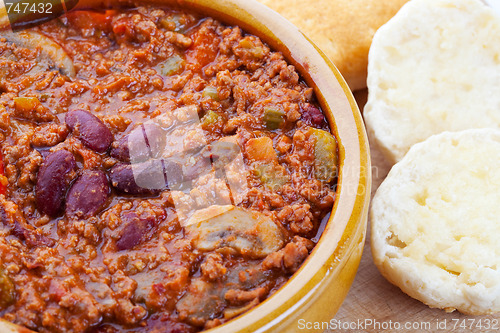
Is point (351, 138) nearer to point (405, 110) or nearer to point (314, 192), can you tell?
point (314, 192)

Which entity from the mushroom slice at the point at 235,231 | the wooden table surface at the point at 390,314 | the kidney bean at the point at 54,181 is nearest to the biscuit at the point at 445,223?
the wooden table surface at the point at 390,314

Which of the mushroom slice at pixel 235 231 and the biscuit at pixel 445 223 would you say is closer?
the mushroom slice at pixel 235 231

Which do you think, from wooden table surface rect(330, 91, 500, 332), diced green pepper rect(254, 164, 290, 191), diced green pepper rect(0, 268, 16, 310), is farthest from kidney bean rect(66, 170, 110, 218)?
wooden table surface rect(330, 91, 500, 332)

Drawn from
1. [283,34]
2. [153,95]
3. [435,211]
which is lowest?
[435,211]

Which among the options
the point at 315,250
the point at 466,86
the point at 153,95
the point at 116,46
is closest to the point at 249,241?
the point at 315,250

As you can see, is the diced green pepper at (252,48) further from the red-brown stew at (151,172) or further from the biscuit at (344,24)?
the biscuit at (344,24)

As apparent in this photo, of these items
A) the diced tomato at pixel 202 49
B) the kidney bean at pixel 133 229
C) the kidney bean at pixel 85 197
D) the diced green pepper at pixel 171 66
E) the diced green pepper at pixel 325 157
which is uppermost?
the diced tomato at pixel 202 49
